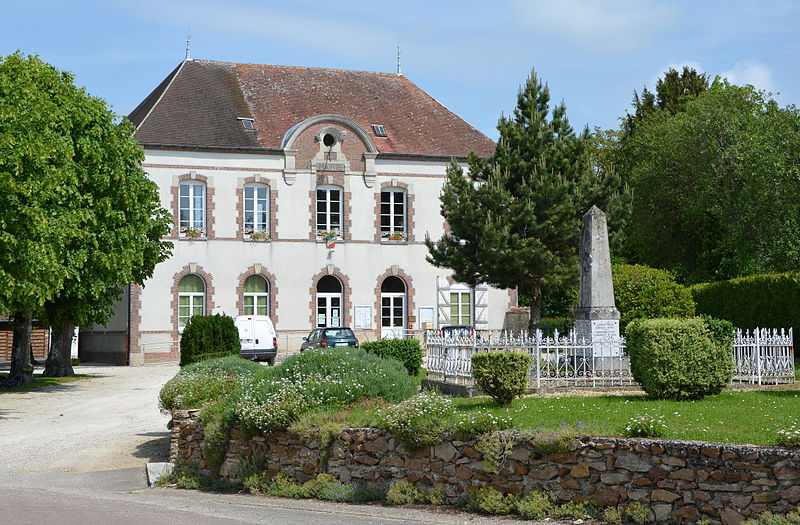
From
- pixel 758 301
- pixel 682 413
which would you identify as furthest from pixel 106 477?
pixel 758 301

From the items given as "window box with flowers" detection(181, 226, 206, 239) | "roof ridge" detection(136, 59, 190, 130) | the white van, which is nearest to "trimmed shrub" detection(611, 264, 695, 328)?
the white van

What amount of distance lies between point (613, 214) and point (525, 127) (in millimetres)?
4088

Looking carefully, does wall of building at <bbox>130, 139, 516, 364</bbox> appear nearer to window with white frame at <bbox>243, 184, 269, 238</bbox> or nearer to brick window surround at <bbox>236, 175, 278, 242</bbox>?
brick window surround at <bbox>236, 175, 278, 242</bbox>

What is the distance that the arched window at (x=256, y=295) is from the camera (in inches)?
1593

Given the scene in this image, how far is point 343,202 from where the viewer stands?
1631 inches

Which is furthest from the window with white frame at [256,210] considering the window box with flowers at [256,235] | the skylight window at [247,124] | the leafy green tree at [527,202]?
the leafy green tree at [527,202]

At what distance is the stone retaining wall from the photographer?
9.10 m

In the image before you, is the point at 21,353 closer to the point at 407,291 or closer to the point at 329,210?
the point at 329,210

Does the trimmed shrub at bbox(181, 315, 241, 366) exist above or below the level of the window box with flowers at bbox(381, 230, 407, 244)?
below

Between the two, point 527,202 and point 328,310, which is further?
point 328,310

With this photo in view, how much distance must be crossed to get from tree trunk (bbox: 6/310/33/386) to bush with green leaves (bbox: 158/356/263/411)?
44.4 ft

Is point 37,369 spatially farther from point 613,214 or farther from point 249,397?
point 249,397

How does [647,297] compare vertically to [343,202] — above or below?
below

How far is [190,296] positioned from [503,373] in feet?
92.7
